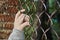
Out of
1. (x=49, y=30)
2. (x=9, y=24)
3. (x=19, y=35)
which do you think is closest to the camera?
(x=49, y=30)

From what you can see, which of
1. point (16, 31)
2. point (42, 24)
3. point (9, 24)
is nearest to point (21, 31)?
point (16, 31)

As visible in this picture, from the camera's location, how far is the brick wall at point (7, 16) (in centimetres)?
228

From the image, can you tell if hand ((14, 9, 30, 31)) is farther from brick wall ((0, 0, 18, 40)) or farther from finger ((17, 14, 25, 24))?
brick wall ((0, 0, 18, 40))

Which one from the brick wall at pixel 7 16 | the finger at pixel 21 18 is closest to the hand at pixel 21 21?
the finger at pixel 21 18

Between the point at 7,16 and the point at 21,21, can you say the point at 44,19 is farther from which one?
the point at 7,16

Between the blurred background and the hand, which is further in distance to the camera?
the hand

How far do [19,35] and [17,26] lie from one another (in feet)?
0.25

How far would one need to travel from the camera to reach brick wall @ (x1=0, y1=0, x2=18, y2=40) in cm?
228

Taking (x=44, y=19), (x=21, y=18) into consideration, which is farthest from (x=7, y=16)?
(x=44, y=19)

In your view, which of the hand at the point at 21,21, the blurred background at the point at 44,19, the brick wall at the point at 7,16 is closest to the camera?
the blurred background at the point at 44,19

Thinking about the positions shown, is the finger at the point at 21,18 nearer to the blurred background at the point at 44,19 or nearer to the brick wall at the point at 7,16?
the blurred background at the point at 44,19

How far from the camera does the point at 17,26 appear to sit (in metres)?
1.56

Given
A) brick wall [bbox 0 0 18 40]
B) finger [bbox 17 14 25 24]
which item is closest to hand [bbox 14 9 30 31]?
finger [bbox 17 14 25 24]

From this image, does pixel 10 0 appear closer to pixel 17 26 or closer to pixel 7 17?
pixel 7 17
